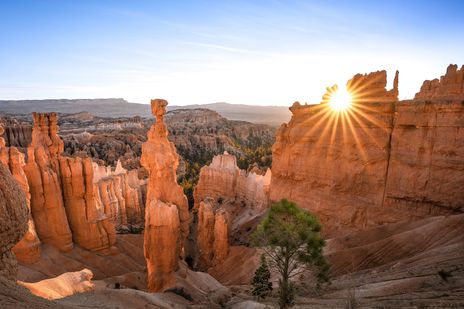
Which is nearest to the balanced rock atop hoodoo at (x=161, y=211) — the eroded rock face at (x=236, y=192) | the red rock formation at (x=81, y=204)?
the red rock formation at (x=81, y=204)

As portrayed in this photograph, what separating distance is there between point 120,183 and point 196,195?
1005cm

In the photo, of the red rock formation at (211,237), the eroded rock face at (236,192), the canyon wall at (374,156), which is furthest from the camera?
the eroded rock face at (236,192)

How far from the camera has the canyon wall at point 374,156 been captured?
1778 cm

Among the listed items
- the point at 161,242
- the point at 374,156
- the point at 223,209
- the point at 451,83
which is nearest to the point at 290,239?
the point at 161,242

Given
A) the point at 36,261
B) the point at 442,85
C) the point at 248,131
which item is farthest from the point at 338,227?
the point at 248,131

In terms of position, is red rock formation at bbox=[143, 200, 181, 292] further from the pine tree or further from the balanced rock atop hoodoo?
the pine tree

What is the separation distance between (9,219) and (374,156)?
63.1 ft

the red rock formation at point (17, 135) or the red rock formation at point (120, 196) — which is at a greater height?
the red rock formation at point (17, 135)

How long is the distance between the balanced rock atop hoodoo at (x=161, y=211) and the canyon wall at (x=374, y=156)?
9.89m

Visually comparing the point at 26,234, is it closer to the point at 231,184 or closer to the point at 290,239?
the point at 290,239

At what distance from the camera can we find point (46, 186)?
837 inches

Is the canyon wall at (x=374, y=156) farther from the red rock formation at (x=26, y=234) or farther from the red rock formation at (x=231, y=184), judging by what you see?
the red rock formation at (x=26, y=234)

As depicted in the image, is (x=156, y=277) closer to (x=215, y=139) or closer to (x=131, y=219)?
(x=131, y=219)

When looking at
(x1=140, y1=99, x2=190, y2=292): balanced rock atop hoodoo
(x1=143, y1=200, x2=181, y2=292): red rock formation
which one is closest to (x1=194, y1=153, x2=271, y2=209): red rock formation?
(x1=140, y1=99, x2=190, y2=292): balanced rock atop hoodoo
